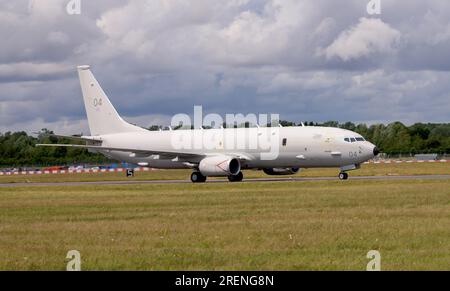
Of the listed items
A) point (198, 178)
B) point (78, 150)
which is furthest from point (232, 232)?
point (78, 150)

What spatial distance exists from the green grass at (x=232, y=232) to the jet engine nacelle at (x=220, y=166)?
2137 centimetres

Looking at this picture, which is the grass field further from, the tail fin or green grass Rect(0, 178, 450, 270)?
the tail fin

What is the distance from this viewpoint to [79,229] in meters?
23.9

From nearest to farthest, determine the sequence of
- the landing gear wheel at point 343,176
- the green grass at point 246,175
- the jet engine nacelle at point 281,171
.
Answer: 1. the landing gear wheel at point 343,176
2. the jet engine nacelle at point 281,171
3. the green grass at point 246,175

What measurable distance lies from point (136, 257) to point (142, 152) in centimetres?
4627

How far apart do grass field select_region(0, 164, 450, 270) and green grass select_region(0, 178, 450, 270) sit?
3 centimetres

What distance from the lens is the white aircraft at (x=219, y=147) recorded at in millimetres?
56594

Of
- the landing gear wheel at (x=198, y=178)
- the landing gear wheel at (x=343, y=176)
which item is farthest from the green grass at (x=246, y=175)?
the landing gear wheel at (x=343, y=176)

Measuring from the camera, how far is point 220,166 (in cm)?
5878

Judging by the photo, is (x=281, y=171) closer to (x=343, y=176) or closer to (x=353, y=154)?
(x=343, y=176)

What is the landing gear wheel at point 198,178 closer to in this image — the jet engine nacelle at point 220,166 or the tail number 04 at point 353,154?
the jet engine nacelle at point 220,166

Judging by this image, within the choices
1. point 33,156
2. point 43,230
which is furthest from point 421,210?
point 33,156

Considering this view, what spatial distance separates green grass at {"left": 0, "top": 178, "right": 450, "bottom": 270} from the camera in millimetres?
17359
